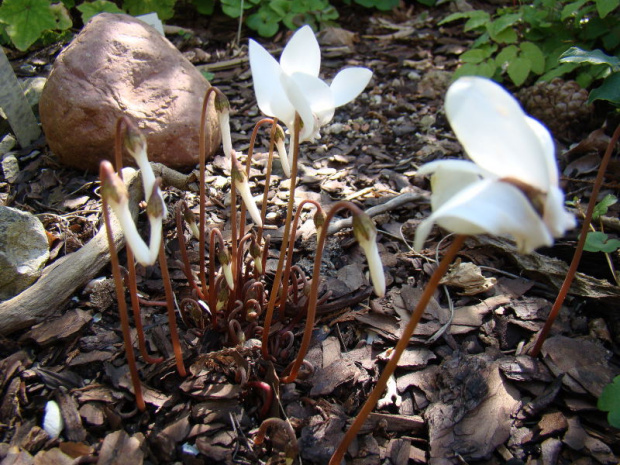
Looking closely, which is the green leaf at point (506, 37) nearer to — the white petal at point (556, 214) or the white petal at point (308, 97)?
the white petal at point (308, 97)

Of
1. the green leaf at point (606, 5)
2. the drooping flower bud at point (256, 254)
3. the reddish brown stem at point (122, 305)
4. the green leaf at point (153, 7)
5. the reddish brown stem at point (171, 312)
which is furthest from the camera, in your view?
the green leaf at point (153, 7)

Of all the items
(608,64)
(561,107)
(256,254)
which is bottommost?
(561,107)

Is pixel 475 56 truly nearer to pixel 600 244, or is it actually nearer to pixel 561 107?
pixel 561 107

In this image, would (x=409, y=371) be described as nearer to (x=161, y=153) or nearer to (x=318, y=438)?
(x=318, y=438)

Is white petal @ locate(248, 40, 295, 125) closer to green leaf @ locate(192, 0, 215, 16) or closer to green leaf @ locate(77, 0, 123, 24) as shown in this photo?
green leaf @ locate(77, 0, 123, 24)

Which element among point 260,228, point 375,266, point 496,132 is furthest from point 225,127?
point 496,132

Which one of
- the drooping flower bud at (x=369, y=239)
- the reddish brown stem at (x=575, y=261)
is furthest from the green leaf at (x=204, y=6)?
the drooping flower bud at (x=369, y=239)

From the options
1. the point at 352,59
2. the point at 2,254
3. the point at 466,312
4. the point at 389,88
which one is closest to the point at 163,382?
the point at 2,254
